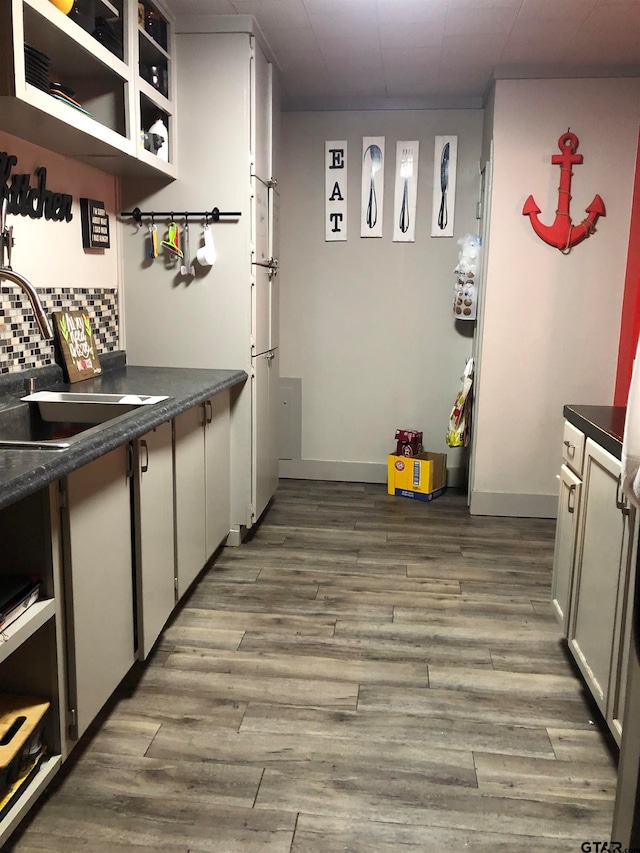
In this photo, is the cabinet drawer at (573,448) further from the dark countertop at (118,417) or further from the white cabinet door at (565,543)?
→ the dark countertop at (118,417)

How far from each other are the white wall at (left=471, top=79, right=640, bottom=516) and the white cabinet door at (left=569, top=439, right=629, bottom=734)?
1.79 meters

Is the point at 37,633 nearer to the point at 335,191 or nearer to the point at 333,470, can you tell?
the point at 333,470

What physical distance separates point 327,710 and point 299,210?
326 centimetres

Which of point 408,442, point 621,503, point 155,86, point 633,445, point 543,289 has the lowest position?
point 408,442

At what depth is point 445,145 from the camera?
4.24 meters

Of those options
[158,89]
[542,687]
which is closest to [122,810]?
[542,687]

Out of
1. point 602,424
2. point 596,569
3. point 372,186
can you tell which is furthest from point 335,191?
point 596,569

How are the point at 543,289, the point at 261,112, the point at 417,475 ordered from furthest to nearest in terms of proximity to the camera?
the point at 417,475 < the point at 543,289 < the point at 261,112

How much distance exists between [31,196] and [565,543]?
2203mm

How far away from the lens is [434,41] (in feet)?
10.8

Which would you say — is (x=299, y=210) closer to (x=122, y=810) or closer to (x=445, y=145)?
(x=445, y=145)

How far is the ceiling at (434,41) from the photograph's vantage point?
2.91m

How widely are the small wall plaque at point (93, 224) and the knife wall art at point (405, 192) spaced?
1.96 metres

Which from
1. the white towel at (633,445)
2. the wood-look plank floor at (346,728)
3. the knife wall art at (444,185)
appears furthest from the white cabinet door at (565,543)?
the knife wall art at (444,185)
